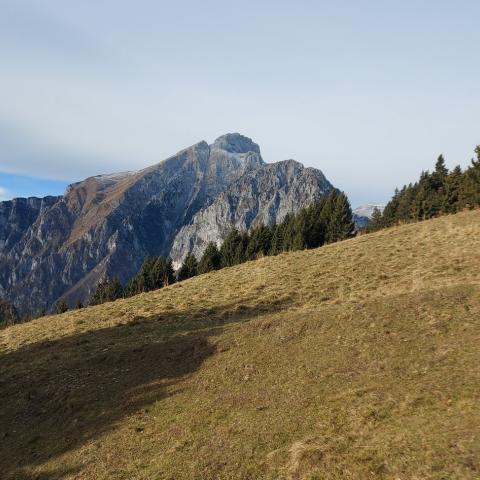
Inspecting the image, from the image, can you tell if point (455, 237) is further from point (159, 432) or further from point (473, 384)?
point (159, 432)

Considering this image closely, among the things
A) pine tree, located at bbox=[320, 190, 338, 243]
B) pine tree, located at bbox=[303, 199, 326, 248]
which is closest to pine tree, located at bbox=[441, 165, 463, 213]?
pine tree, located at bbox=[320, 190, 338, 243]

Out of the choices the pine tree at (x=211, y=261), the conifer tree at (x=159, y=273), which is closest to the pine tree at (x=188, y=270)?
the pine tree at (x=211, y=261)

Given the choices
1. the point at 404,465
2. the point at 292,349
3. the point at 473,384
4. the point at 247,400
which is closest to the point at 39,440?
the point at 247,400

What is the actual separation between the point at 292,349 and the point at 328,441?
7.79 m

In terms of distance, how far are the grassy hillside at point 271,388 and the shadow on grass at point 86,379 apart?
10 cm

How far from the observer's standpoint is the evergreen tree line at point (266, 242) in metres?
→ 79.2

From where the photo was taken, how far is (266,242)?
92062 millimetres

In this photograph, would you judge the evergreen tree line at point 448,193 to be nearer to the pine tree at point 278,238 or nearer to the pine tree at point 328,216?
the pine tree at point 328,216

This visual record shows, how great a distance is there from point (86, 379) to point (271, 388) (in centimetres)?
1128

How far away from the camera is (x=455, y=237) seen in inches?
1478

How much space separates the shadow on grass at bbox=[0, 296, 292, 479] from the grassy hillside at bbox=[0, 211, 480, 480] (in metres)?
0.10

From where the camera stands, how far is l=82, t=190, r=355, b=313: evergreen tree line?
260 ft

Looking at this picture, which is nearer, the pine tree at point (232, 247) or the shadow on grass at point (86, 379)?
the shadow on grass at point (86, 379)

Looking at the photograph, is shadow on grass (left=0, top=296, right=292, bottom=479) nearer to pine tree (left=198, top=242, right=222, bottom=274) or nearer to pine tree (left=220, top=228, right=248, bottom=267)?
pine tree (left=220, top=228, right=248, bottom=267)
